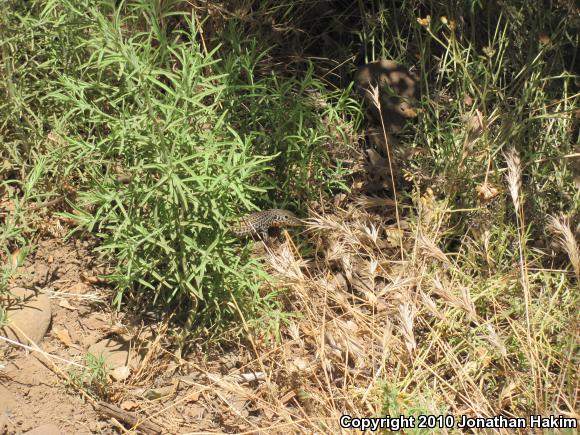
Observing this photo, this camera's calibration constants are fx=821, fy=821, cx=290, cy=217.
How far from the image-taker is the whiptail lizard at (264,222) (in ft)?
15.3

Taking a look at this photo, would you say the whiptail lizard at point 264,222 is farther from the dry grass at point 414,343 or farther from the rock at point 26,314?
the rock at point 26,314

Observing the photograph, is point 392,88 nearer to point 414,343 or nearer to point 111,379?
point 414,343

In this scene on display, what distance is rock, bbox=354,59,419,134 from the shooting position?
539cm

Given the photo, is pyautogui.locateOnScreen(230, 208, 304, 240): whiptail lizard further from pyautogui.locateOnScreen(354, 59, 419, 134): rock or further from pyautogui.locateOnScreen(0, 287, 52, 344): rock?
pyautogui.locateOnScreen(0, 287, 52, 344): rock

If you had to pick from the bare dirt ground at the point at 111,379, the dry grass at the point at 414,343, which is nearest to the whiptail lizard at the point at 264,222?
the dry grass at the point at 414,343

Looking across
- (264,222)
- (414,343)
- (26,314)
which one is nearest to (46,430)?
(26,314)

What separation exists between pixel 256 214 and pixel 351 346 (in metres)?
1.12

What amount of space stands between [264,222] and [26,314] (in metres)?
1.45

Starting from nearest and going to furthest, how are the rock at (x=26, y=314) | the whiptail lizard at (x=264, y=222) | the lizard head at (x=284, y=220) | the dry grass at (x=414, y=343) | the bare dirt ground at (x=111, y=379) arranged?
the dry grass at (x=414, y=343) < the bare dirt ground at (x=111, y=379) < the rock at (x=26, y=314) < the whiptail lizard at (x=264, y=222) < the lizard head at (x=284, y=220)

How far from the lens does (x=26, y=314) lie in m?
4.54

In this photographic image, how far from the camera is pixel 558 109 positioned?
5055mm

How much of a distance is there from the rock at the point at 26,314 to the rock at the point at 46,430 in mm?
590

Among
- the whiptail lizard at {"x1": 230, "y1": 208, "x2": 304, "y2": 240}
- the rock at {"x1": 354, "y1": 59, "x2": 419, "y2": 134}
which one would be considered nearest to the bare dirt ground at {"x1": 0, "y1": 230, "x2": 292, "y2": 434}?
the whiptail lizard at {"x1": 230, "y1": 208, "x2": 304, "y2": 240}

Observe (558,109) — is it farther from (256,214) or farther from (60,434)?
(60,434)
